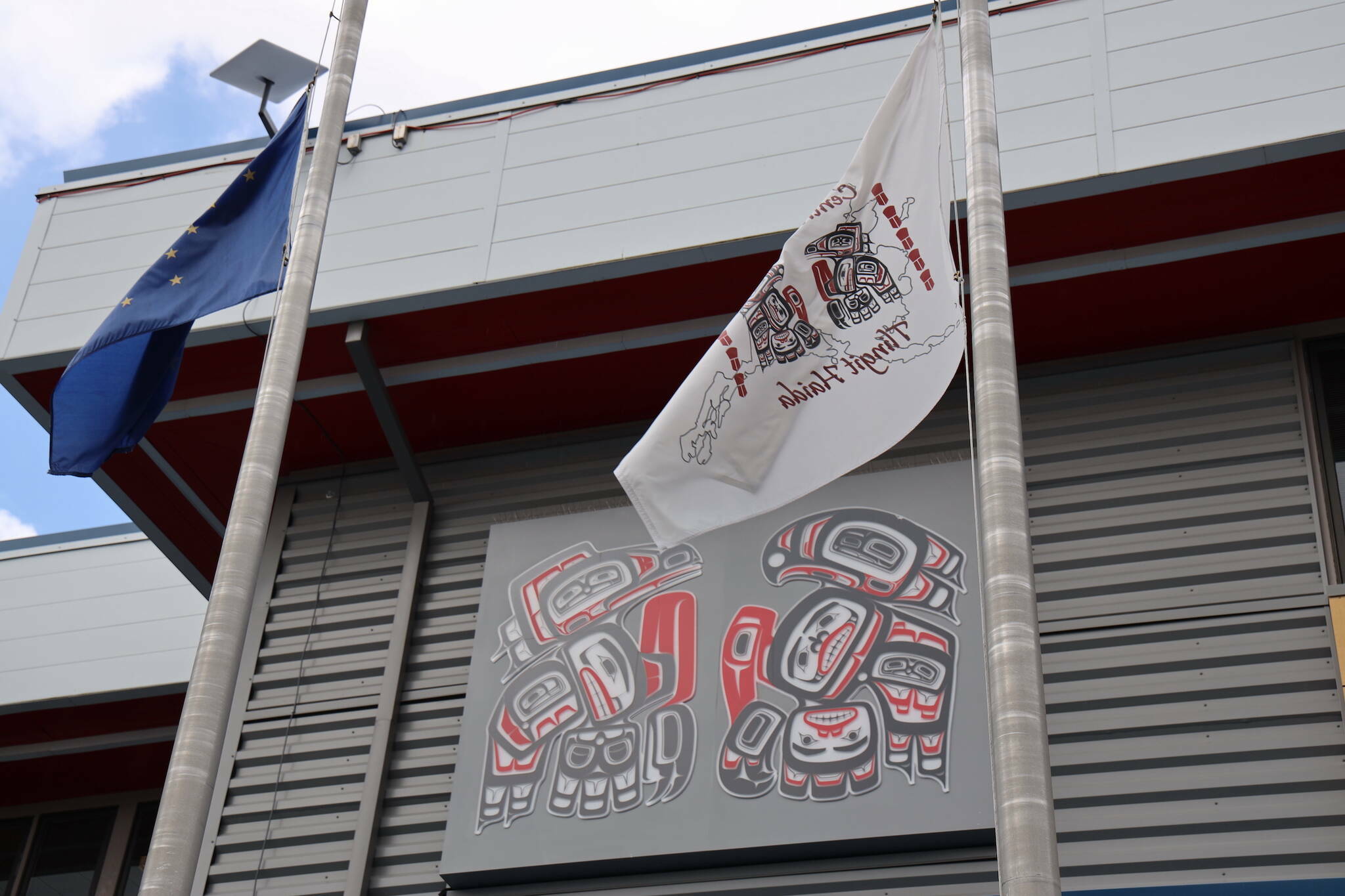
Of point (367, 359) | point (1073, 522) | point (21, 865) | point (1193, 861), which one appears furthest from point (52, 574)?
point (1193, 861)

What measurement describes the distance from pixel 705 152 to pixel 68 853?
388 inches

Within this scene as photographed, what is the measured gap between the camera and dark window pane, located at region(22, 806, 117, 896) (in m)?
15.6

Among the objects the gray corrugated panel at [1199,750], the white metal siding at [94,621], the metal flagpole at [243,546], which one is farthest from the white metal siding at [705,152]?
the white metal siding at [94,621]

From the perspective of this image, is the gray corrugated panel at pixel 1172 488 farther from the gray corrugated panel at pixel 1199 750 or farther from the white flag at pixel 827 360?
the white flag at pixel 827 360

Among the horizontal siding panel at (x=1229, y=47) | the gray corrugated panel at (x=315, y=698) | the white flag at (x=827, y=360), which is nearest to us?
the white flag at (x=827, y=360)

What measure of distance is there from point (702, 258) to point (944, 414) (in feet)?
6.76

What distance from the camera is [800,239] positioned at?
294 inches

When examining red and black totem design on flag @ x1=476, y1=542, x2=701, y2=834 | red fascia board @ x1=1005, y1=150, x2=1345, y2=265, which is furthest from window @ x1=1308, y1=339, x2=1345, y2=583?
red and black totem design on flag @ x1=476, y1=542, x2=701, y2=834

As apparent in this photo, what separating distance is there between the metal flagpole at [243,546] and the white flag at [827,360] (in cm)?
192

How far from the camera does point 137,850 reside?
617 inches

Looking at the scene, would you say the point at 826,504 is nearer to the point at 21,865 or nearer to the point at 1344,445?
the point at 1344,445

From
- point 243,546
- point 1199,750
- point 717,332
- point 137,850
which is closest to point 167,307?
point 243,546

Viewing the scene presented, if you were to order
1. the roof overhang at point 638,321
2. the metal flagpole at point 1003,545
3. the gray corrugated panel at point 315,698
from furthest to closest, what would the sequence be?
the gray corrugated panel at point 315,698
the roof overhang at point 638,321
the metal flagpole at point 1003,545

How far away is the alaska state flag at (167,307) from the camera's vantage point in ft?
29.7
